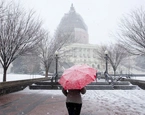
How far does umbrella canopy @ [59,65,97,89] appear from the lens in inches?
173

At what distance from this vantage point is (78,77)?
4488 mm

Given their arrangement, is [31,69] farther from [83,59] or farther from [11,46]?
[83,59]

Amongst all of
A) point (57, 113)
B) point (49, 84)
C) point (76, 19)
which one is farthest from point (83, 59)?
point (57, 113)

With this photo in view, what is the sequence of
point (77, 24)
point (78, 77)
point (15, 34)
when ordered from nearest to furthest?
1. point (78, 77)
2. point (15, 34)
3. point (77, 24)

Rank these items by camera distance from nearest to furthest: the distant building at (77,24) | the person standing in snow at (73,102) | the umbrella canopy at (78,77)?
the umbrella canopy at (78,77)
the person standing in snow at (73,102)
the distant building at (77,24)

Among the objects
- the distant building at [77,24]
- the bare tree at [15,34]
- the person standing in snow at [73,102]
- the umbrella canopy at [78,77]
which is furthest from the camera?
the distant building at [77,24]

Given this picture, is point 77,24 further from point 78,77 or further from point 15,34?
point 78,77

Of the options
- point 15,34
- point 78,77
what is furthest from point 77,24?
point 78,77

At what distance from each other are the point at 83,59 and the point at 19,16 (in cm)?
7945

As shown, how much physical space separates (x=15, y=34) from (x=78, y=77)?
11.4 m

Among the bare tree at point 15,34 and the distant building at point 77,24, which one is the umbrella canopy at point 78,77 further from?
the distant building at point 77,24

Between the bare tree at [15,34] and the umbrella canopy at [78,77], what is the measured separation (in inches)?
399

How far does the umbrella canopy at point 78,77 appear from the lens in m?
4.39

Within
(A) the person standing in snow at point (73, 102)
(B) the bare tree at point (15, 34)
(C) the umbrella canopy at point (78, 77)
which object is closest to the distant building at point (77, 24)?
(B) the bare tree at point (15, 34)
